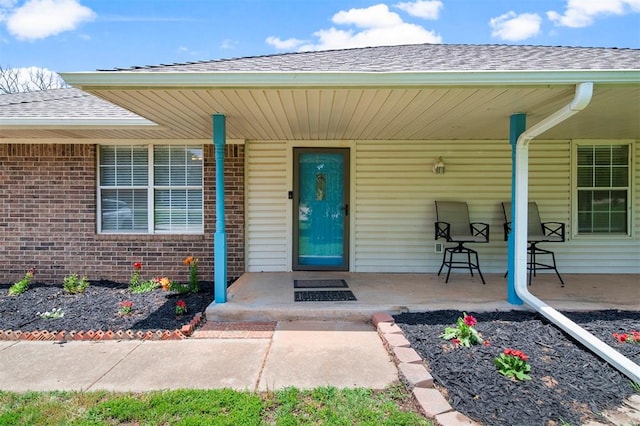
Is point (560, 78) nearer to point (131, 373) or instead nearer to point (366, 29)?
point (131, 373)

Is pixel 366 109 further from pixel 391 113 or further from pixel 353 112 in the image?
pixel 391 113

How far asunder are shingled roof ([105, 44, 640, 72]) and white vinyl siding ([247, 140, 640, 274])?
1.29 meters

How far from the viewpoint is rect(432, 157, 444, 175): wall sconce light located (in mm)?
5617

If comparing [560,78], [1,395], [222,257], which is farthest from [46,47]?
[560,78]

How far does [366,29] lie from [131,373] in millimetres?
12644

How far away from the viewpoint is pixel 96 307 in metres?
4.33

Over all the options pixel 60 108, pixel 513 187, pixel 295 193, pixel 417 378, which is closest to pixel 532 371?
pixel 417 378

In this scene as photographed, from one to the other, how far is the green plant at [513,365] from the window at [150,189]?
4.36 meters

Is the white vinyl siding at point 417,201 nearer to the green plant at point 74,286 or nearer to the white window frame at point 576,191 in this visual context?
the white window frame at point 576,191

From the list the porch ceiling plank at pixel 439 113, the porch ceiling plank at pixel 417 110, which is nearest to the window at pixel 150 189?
the porch ceiling plank at pixel 417 110

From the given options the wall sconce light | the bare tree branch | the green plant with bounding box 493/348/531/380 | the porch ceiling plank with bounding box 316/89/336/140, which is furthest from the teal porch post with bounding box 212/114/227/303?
the bare tree branch

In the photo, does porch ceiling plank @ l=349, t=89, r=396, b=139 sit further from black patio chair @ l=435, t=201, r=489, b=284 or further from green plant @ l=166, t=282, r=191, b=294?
green plant @ l=166, t=282, r=191, b=294

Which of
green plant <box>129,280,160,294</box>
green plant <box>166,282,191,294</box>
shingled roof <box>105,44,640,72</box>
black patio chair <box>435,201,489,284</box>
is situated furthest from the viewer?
black patio chair <box>435,201,489,284</box>

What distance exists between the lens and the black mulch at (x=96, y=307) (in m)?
3.77
